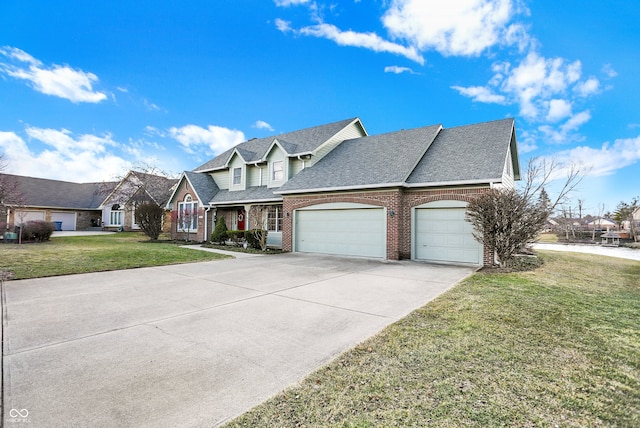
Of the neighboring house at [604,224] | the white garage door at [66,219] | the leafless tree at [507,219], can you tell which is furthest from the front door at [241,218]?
the neighboring house at [604,224]

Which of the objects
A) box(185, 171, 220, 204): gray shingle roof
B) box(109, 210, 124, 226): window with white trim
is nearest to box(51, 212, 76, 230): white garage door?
box(109, 210, 124, 226): window with white trim

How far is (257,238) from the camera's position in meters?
16.6

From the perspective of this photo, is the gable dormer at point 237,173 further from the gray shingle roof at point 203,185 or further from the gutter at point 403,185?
the gutter at point 403,185

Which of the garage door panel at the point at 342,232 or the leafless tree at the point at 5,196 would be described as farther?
the leafless tree at the point at 5,196

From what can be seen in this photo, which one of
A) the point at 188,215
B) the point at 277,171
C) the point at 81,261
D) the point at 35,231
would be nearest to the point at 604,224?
the point at 277,171

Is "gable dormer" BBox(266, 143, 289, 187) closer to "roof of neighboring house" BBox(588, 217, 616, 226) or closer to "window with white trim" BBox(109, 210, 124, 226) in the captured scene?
"window with white trim" BBox(109, 210, 124, 226)

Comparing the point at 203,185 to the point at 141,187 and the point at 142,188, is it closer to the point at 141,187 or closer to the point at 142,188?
the point at 142,188

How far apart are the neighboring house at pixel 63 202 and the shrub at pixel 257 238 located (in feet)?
82.3

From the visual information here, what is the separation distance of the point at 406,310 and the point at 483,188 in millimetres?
7374

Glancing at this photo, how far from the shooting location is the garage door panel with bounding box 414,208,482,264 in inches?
448

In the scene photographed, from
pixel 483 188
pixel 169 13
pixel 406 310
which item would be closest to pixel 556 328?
pixel 406 310

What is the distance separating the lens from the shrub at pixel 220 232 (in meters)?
18.9

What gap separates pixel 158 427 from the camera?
2.42 metres

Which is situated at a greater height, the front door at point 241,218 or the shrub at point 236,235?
the front door at point 241,218
